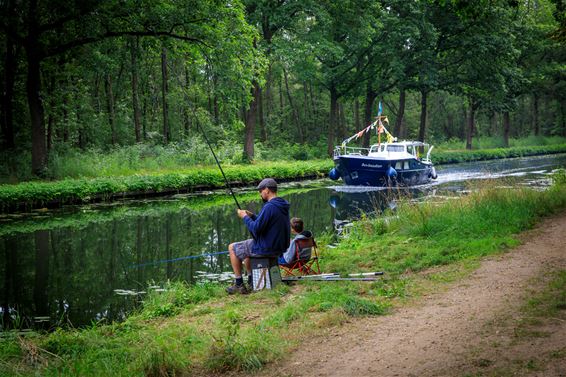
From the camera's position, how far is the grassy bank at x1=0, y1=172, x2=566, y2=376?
5.29 meters

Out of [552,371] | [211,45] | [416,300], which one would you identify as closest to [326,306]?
[416,300]

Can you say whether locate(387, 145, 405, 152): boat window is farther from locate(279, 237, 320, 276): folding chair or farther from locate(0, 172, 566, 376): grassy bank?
locate(279, 237, 320, 276): folding chair

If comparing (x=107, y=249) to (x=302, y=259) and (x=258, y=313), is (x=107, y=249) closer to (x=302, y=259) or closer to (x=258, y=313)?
(x=302, y=259)

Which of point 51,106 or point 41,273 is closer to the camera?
point 41,273

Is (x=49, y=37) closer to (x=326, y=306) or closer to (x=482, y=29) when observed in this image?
(x=326, y=306)

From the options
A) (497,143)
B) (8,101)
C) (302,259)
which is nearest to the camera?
(302,259)

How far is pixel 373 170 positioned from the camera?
1171 inches

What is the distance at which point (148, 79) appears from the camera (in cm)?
4356

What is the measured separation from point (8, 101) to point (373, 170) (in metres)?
18.1

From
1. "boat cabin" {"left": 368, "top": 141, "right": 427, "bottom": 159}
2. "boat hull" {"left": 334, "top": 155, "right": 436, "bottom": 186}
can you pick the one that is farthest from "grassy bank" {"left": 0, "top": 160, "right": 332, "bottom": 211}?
"boat cabin" {"left": 368, "top": 141, "right": 427, "bottom": 159}

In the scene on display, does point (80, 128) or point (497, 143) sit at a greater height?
point (80, 128)

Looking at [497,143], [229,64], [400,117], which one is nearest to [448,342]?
[229,64]

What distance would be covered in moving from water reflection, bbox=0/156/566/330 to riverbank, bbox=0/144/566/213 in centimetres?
83

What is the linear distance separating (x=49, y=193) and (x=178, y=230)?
653 cm
